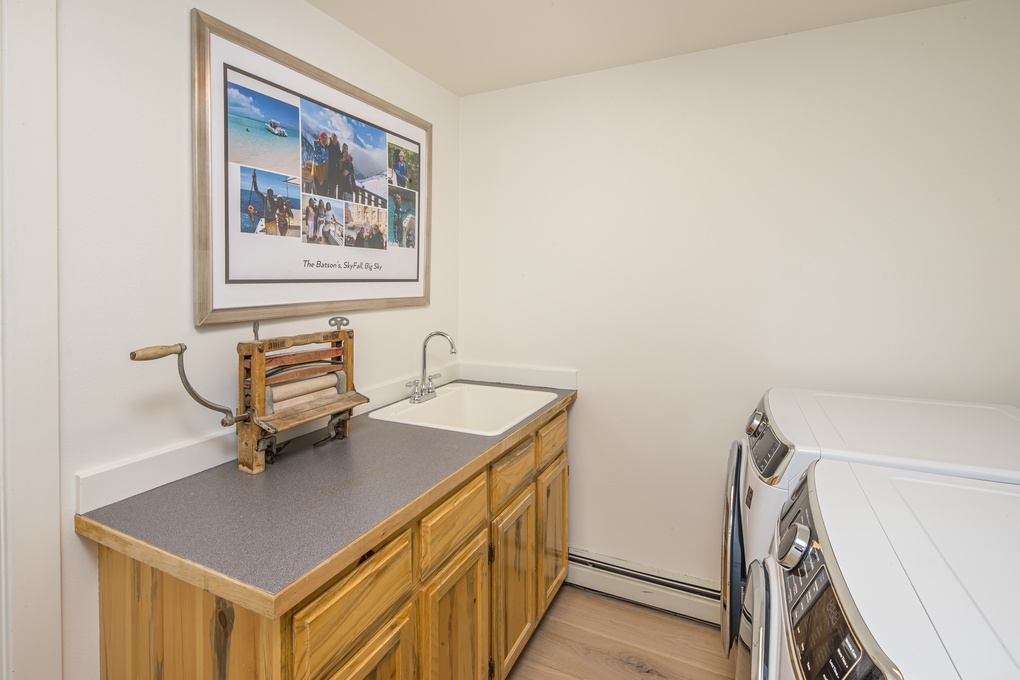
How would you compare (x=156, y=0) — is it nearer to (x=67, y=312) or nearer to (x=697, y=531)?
(x=67, y=312)

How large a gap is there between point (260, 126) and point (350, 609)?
1263 millimetres

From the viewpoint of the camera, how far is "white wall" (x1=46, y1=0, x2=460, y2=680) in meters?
Result: 1.04

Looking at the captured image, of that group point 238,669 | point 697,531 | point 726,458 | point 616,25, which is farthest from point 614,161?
point 238,669

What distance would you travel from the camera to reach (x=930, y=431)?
1.27 metres

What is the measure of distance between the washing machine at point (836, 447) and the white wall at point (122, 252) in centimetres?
141

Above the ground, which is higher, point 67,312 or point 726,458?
point 67,312

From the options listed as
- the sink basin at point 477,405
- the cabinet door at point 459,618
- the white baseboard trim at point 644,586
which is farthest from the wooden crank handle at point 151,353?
the white baseboard trim at point 644,586

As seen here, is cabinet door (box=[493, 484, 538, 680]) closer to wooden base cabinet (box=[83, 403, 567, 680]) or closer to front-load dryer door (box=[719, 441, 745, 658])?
wooden base cabinet (box=[83, 403, 567, 680])

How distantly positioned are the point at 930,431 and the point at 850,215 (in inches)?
33.7

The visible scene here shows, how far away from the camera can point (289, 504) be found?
110 cm

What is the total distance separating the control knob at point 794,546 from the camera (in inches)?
32.6

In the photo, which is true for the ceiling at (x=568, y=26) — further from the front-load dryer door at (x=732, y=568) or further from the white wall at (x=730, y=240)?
the front-load dryer door at (x=732, y=568)

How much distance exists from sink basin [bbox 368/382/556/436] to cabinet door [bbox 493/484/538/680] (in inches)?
15.2

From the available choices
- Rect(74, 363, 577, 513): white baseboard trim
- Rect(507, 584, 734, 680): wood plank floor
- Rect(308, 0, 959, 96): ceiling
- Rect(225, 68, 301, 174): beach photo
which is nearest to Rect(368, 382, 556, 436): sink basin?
Rect(74, 363, 577, 513): white baseboard trim
